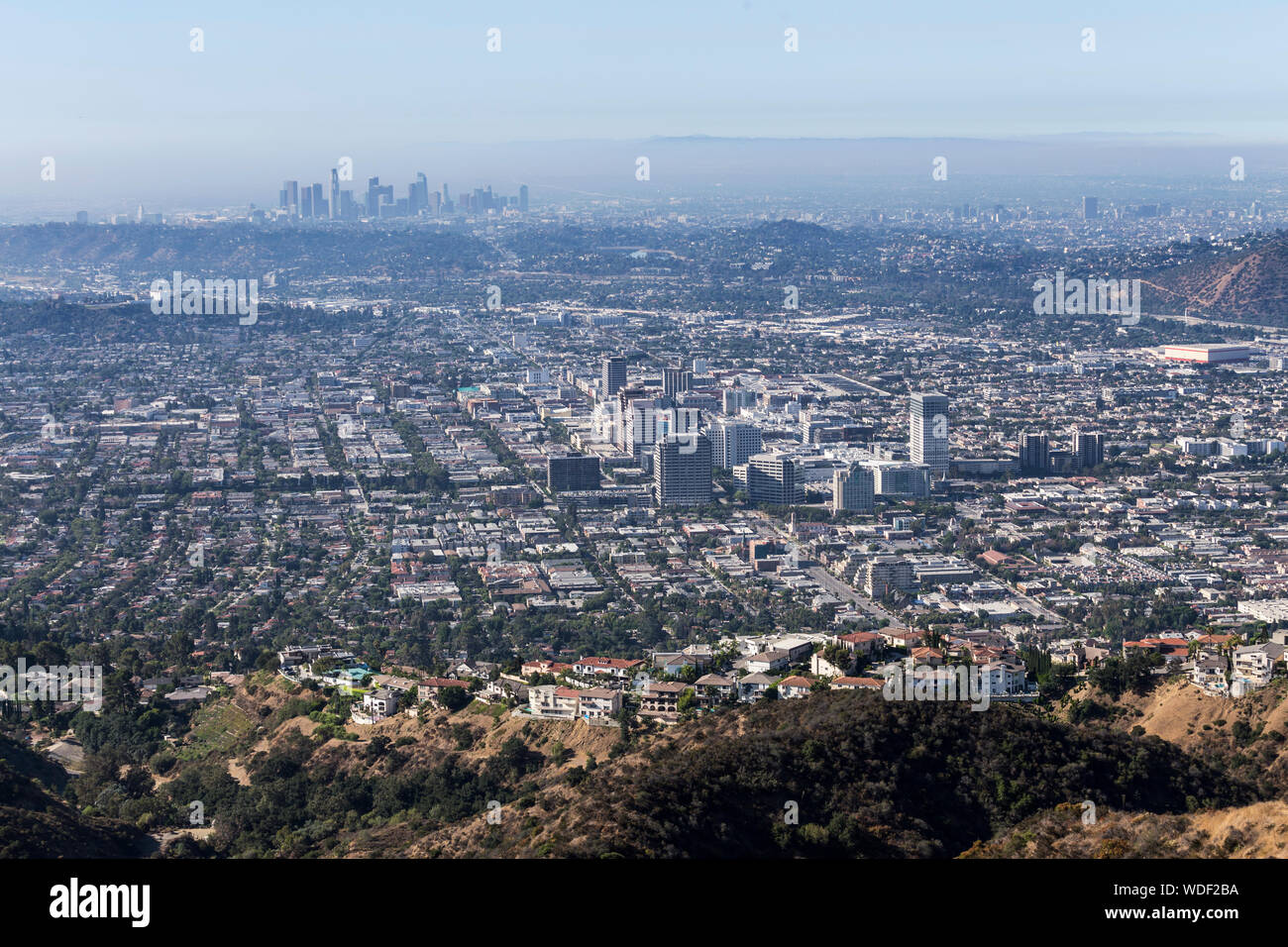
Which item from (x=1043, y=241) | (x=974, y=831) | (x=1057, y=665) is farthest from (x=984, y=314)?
(x=974, y=831)

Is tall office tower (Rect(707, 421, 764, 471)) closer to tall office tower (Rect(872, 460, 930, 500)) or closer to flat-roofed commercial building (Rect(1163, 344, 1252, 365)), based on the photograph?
tall office tower (Rect(872, 460, 930, 500))

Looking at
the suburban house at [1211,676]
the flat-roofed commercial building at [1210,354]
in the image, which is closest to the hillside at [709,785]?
the suburban house at [1211,676]

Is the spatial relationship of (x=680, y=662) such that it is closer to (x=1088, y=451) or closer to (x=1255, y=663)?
(x=1255, y=663)

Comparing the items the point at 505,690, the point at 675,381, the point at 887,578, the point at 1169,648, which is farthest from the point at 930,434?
the point at 505,690

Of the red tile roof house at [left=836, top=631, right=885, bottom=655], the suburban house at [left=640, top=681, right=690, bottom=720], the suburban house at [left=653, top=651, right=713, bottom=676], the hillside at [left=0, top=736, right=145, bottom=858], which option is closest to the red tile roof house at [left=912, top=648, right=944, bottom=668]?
the red tile roof house at [left=836, top=631, right=885, bottom=655]

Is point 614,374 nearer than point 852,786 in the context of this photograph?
No

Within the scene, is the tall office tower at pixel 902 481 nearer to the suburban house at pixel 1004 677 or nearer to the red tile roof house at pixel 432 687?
the suburban house at pixel 1004 677

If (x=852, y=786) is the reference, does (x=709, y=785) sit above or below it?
above
